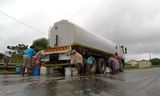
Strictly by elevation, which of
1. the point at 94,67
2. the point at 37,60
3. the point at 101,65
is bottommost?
the point at 94,67

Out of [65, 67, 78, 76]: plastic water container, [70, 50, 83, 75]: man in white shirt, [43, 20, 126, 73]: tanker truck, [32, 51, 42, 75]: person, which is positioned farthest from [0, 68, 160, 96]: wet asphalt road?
[32, 51, 42, 75]: person

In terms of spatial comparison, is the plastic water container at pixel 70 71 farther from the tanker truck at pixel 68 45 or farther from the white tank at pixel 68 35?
the white tank at pixel 68 35

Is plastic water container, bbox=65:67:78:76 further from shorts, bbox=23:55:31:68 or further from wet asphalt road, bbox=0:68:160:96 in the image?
wet asphalt road, bbox=0:68:160:96

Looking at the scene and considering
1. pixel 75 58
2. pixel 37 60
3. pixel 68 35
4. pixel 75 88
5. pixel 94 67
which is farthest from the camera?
pixel 94 67

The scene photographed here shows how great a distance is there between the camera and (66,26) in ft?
57.0

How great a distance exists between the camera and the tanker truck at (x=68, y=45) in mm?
16328

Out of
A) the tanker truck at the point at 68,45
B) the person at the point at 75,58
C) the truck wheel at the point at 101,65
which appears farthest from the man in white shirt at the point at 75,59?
the truck wheel at the point at 101,65

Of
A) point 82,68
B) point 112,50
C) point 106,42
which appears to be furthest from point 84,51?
point 112,50

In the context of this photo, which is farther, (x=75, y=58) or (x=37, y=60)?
(x=37, y=60)

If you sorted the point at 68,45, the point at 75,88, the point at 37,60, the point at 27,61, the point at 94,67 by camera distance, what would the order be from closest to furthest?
the point at 75,88, the point at 27,61, the point at 68,45, the point at 37,60, the point at 94,67

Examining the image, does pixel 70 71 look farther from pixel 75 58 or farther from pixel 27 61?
pixel 27 61

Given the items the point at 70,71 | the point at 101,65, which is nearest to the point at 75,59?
the point at 70,71

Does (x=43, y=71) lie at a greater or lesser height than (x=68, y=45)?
lesser

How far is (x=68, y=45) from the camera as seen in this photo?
1642 cm
